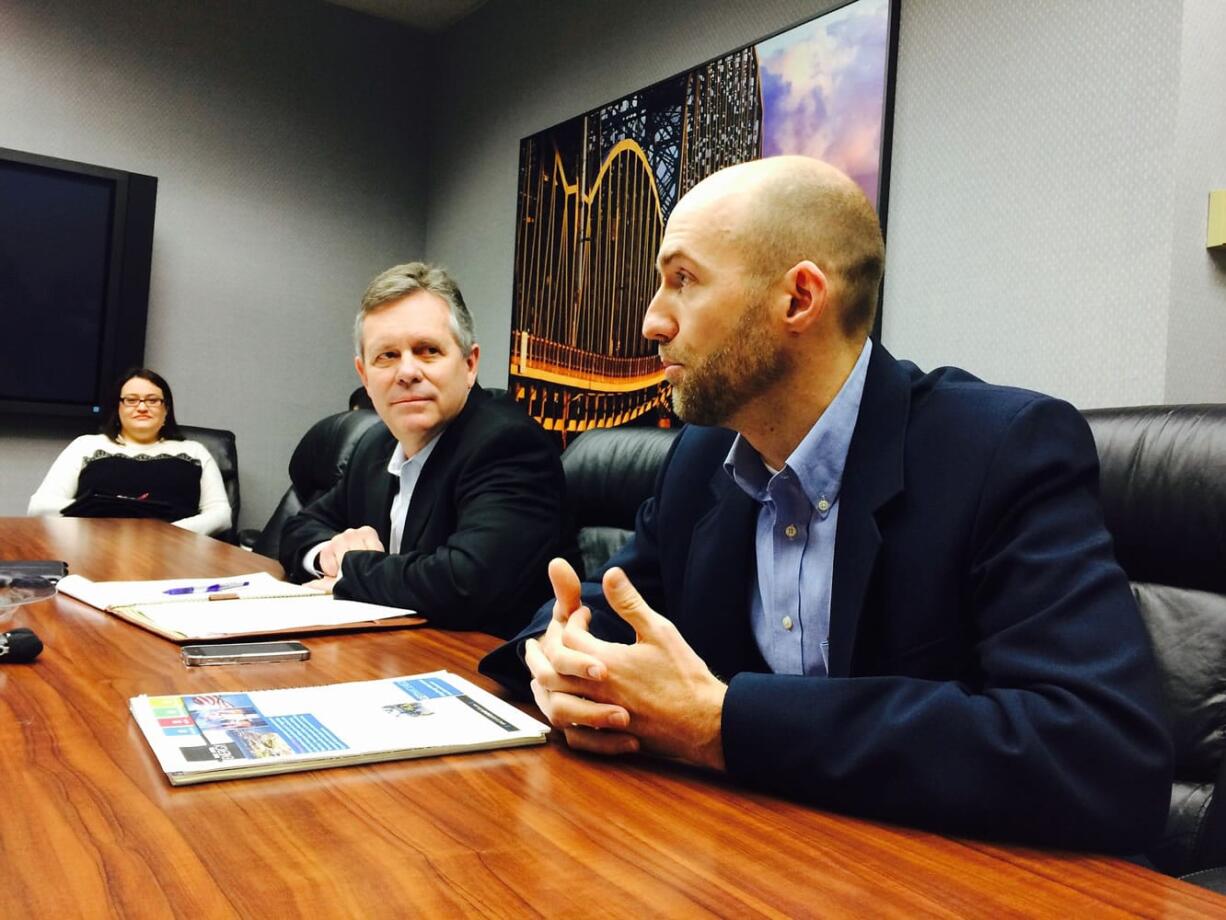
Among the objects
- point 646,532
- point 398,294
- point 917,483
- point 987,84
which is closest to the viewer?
point 917,483

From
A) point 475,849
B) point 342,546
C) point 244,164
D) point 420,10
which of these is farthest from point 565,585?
point 420,10

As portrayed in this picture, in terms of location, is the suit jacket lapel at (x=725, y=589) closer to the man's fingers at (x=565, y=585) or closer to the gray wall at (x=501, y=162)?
the man's fingers at (x=565, y=585)

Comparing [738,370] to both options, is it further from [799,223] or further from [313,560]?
[313,560]

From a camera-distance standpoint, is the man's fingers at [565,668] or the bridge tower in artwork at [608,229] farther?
the bridge tower in artwork at [608,229]

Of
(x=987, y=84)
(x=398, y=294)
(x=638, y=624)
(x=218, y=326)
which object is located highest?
(x=987, y=84)

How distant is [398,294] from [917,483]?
125 centimetres

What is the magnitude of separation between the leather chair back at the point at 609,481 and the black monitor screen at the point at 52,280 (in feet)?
9.48

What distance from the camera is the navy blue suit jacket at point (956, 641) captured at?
0.75 metres

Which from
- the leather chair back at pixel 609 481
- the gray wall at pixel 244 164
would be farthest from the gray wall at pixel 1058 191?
the gray wall at pixel 244 164

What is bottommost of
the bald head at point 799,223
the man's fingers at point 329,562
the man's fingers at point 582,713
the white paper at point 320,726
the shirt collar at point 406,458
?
the white paper at point 320,726

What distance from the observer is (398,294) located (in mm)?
1914

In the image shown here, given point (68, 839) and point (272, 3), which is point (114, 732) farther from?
point (272, 3)

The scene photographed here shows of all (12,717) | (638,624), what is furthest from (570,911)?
(12,717)

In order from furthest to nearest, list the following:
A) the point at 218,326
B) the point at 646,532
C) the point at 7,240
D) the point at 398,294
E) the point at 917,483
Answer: the point at 218,326 → the point at 7,240 → the point at 398,294 → the point at 646,532 → the point at 917,483
